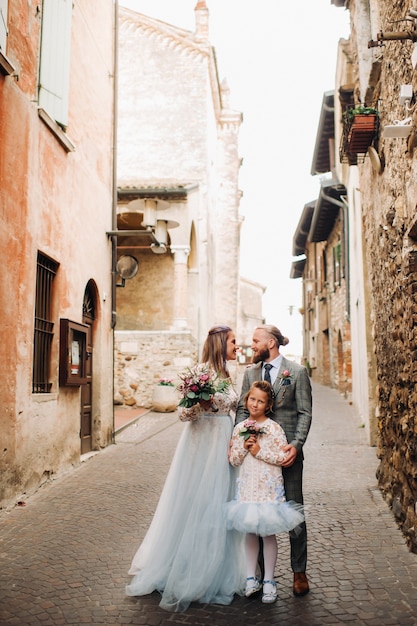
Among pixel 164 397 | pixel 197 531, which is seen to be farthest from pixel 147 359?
pixel 197 531

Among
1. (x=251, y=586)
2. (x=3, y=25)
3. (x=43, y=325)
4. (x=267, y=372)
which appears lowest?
(x=251, y=586)

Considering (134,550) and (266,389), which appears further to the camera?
(134,550)

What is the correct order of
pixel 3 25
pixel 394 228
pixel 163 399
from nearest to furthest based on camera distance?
pixel 394 228
pixel 3 25
pixel 163 399

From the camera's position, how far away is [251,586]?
3.49 metres

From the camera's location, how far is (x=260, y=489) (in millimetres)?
3520

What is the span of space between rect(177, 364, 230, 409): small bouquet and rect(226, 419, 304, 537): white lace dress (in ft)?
1.04

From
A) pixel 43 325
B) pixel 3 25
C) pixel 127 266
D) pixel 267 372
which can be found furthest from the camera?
pixel 127 266

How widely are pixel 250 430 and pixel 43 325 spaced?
4.20 m

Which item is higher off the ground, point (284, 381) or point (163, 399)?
→ point (284, 381)

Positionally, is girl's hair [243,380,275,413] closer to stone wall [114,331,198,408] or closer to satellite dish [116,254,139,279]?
satellite dish [116,254,139,279]

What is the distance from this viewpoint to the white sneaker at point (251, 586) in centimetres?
348

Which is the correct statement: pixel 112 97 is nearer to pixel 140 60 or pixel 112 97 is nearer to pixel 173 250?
pixel 173 250

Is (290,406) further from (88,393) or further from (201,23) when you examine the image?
(201,23)

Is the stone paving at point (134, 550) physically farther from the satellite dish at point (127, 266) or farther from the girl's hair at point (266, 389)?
the satellite dish at point (127, 266)
